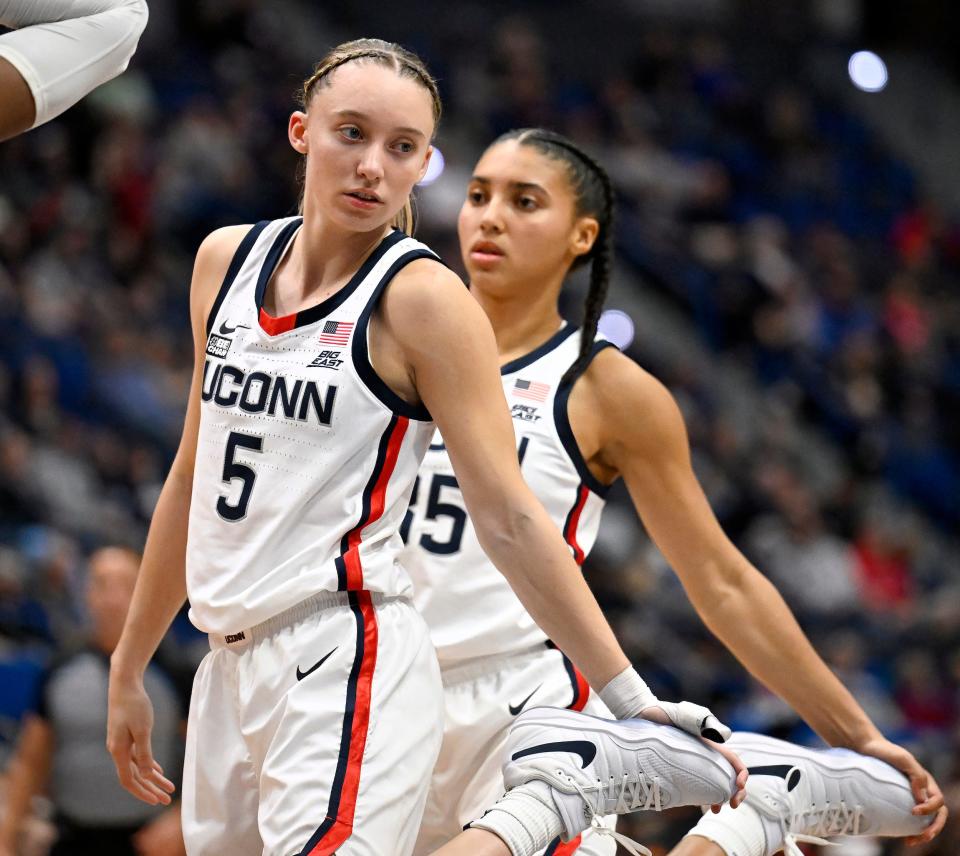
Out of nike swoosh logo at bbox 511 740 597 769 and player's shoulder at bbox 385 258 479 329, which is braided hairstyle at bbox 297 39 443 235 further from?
nike swoosh logo at bbox 511 740 597 769

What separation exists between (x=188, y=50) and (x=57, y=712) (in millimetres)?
8451

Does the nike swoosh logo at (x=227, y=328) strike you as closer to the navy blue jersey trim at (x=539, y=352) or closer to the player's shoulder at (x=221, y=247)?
the player's shoulder at (x=221, y=247)

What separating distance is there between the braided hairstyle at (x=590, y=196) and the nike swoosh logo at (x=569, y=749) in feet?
4.46

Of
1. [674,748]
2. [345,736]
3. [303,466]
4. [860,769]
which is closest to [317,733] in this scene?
[345,736]

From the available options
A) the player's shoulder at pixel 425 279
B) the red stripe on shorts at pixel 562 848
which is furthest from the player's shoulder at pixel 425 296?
the red stripe on shorts at pixel 562 848

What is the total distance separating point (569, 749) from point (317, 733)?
23.4 inches

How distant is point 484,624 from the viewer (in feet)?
12.3

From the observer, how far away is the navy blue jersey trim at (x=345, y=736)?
9.23ft

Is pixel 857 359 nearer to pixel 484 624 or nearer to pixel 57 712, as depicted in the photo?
pixel 57 712

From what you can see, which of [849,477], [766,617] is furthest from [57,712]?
[849,477]

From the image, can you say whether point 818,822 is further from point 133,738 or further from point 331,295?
point 331,295

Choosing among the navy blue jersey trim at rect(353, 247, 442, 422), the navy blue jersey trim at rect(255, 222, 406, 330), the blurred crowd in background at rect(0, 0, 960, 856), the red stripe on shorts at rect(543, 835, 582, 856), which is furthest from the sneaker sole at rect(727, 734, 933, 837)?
the blurred crowd in background at rect(0, 0, 960, 856)

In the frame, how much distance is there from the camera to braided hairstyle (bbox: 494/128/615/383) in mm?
4312

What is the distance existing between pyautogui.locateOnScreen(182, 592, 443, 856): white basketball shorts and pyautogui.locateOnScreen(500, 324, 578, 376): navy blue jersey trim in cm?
110
